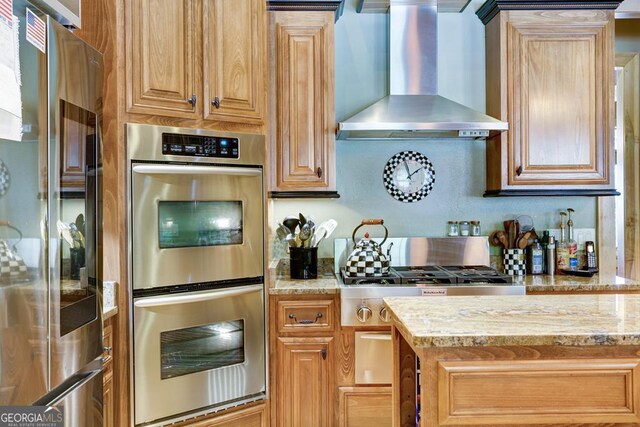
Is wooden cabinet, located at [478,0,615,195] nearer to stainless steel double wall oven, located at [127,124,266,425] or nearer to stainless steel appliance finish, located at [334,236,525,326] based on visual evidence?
stainless steel appliance finish, located at [334,236,525,326]

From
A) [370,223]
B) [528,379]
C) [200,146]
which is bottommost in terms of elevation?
[528,379]

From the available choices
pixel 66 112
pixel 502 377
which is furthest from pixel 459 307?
pixel 66 112

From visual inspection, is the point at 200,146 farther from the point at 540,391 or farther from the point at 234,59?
the point at 540,391

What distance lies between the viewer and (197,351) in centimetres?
231

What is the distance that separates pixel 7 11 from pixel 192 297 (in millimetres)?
1545

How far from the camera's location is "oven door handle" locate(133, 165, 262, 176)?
215 cm

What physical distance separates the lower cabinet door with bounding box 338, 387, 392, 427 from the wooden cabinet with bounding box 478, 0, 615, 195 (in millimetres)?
1456

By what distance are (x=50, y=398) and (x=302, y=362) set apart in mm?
1665

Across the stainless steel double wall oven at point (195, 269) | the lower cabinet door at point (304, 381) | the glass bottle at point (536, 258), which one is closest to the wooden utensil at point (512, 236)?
the glass bottle at point (536, 258)

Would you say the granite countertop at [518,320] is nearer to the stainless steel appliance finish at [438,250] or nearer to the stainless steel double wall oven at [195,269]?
the stainless steel double wall oven at [195,269]

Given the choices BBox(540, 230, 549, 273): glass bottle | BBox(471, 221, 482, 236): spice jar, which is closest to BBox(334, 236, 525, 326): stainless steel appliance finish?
BBox(471, 221, 482, 236): spice jar

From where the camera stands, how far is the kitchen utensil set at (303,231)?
9.58 ft

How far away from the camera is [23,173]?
1.00 metres

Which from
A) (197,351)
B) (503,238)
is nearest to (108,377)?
(197,351)
